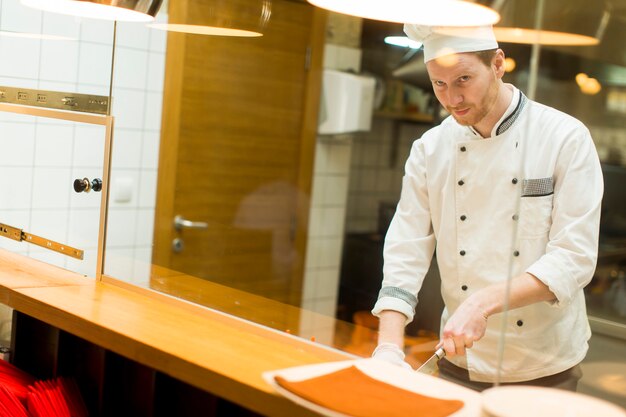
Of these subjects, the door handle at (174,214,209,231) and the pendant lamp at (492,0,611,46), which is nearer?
the pendant lamp at (492,0,611,46)

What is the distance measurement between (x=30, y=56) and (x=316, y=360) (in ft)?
5.98

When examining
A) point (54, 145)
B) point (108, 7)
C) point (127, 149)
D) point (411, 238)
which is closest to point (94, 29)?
point (54, 145)

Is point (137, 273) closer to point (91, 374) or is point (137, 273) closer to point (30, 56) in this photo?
point (91, 374)

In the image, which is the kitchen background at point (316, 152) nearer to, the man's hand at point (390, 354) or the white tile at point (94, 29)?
the white tile at point (94, 29)

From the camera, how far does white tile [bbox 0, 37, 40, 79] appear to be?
264cm

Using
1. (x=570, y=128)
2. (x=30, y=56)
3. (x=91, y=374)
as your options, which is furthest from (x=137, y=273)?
(x=570, y=128)

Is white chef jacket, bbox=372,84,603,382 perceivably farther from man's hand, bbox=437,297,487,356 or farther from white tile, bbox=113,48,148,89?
white tile, bbox=113,48,148,89

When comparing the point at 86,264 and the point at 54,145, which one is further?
the point at 54,145

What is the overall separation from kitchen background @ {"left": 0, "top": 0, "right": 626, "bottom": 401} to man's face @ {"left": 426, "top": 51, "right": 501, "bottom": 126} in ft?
0.24

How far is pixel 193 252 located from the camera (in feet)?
11.9

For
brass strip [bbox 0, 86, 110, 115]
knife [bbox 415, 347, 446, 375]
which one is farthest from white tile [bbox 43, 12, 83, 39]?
knife [bbox 415, 347, 446, 375]

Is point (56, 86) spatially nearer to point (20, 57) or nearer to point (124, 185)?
point (20, 57)

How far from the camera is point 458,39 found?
1777 mm

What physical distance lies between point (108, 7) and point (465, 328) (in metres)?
1.21
